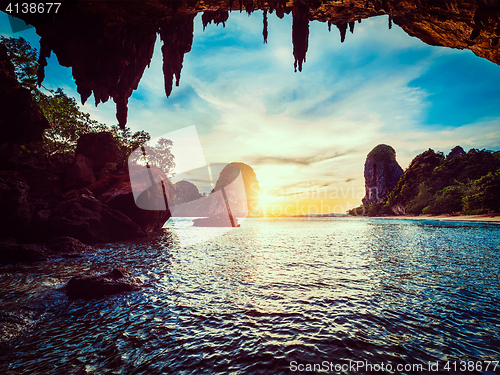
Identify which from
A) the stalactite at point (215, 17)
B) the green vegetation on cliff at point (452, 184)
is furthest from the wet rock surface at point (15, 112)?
the green vegetation on cliff at point (452, 184)

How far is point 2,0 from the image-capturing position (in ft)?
35.7

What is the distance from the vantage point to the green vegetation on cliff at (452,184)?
4334 centimetres

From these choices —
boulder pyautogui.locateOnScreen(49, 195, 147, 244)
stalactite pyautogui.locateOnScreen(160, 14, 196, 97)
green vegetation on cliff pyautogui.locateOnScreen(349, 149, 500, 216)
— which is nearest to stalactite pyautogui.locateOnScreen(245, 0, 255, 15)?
stalactite pyautogui.locateOnScreen(160, 14, 196, 97)

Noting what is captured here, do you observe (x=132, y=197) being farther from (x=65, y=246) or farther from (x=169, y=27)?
(x=169, y=27)

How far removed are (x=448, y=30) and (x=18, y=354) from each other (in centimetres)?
2085

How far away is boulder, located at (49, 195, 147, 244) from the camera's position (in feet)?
59.4

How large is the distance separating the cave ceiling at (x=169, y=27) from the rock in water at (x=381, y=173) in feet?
447

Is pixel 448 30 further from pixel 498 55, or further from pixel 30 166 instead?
pixel 30 166

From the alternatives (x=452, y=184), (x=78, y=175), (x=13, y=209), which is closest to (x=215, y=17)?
(x=13, y=209)

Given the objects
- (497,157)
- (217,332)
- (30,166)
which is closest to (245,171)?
(497,157)

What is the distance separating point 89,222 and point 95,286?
49.6 ft

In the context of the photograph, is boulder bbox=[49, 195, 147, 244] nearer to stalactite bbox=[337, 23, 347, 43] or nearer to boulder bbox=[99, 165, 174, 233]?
boulder bbox=[99, 165, 174, 233]

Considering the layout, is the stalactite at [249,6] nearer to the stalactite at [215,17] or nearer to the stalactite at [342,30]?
the stalactite at [215,17]

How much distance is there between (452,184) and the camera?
63.8 metres
